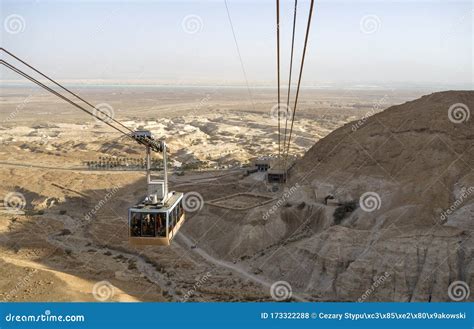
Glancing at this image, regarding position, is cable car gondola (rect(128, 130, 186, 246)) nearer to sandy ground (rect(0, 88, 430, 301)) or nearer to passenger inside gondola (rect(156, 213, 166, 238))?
passenger inside gondola (rect(156, 213, 166, 238))

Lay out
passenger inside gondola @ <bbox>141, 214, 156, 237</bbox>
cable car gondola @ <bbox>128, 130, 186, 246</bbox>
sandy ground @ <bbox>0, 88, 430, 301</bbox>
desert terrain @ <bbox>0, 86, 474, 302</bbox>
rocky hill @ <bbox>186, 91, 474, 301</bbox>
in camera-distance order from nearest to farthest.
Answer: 1. cable car gondola @ <bbox>128, 130, 186, 246</bbox>
2. passenger inside gondola @ <bbox>141, 214, 156, 237</bbox>
3. rocky hill @ <bbox>186, 91, 474, 301</bbox>
4. desert terrain @ <bbox>0, 86, 474, 302</bbox>
5. sandy ground @ <bbox>0, 88, 430, 301</bbox>

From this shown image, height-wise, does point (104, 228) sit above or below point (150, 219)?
below

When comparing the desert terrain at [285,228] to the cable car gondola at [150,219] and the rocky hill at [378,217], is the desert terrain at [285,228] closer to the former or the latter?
the rocky hill at [378,217]

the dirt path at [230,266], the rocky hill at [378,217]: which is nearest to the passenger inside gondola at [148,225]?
the dirt path at [230,266]

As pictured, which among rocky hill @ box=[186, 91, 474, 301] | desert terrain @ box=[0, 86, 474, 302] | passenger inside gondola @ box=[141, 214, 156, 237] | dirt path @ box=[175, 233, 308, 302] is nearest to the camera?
passenger inside gondola @ box=[141, 214, 156, 237]

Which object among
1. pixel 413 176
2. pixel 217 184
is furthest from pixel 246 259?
pixel 217 184

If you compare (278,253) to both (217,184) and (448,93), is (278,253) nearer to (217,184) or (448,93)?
(217,184)

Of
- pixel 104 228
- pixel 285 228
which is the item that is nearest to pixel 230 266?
pixel 285 228

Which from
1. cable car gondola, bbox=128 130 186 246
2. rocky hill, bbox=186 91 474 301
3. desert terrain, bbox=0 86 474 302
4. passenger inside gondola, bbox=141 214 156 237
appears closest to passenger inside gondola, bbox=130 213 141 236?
cable car gondola, bbox=128 130 186 246

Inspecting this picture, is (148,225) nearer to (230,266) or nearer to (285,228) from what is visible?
(230,266)
